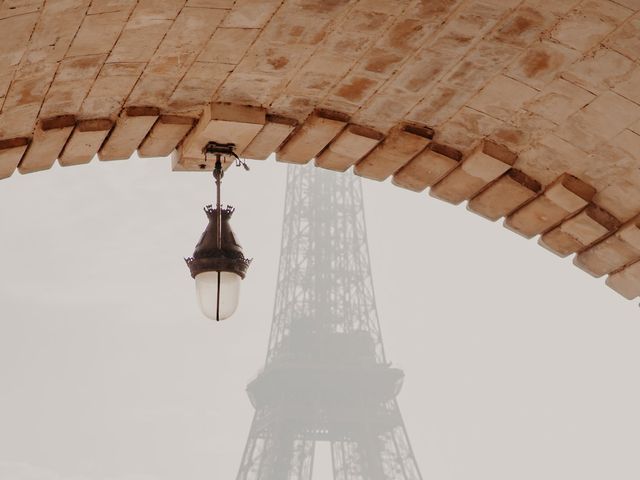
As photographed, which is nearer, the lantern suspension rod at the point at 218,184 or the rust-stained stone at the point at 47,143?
the rust-stained stone at the point at 47,143

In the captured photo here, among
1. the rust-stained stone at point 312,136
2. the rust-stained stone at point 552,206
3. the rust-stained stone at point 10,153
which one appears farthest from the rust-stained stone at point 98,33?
the rust-stained stone at point 552,206

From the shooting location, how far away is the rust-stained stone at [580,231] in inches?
186

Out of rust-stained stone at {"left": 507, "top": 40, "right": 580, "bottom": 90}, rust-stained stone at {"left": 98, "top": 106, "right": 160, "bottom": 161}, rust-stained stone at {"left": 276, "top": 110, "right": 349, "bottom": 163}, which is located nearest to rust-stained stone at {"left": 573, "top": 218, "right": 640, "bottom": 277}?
rust-stained stone at {"left": 507, "top": 40, "right": 580, "bottom": 90}

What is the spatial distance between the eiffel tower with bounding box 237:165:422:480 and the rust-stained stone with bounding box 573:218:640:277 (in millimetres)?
42302

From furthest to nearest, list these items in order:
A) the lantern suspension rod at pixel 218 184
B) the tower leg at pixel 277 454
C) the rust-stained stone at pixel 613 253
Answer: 1. the tower leg at pixel 277 454
2. the rust-stained stone at pixel 613 253
3. the lantern suspension rod at pixel 218 184

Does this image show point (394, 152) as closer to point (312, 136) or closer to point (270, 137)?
point (312, 136)

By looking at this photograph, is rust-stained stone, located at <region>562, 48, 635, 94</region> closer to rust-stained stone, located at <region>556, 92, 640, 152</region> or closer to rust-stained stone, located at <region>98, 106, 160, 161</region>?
rust-stained stone, located at <region>556, 92, 640, 152</region>

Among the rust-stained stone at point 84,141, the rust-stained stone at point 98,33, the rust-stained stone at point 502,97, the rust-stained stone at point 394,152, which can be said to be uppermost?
the rust-stained stone at point 394,152

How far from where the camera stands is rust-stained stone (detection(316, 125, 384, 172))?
455 centimetres

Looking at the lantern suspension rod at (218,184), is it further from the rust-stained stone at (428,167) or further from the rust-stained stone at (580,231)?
the rust-stained stone at (580,231)

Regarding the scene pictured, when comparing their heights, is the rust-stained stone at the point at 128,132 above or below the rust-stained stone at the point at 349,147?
below

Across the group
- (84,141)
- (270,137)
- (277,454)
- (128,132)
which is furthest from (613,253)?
(277,454)

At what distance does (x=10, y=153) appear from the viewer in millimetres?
4152

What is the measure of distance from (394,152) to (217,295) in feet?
3.72
